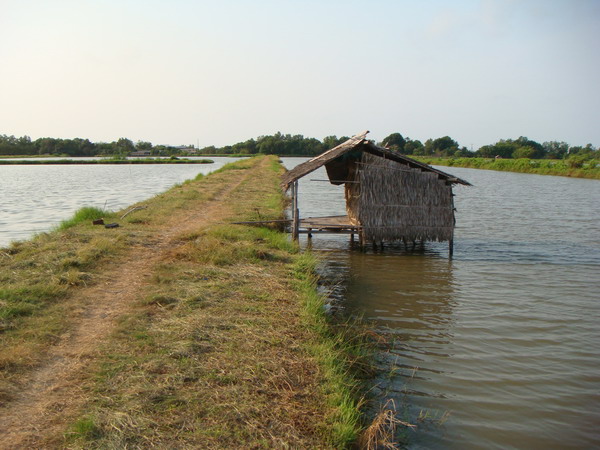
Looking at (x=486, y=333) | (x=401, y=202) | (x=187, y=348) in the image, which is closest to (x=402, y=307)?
(x=486, y=333)

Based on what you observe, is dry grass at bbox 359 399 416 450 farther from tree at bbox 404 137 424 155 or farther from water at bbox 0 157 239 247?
tree at bbox 404 137 424 155

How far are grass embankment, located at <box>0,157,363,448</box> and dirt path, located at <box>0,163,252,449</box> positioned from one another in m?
0.03

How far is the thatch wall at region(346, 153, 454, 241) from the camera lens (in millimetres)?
10383

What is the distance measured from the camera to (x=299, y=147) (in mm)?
94812

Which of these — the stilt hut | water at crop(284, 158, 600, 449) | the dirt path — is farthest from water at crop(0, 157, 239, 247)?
water at crop(284, 158, 600, 449)

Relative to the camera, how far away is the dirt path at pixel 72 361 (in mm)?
3299

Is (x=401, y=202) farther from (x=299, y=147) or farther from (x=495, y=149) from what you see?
(x=299, y=147)

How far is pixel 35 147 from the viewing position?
7762cm

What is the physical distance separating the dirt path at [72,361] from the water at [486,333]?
2778mm

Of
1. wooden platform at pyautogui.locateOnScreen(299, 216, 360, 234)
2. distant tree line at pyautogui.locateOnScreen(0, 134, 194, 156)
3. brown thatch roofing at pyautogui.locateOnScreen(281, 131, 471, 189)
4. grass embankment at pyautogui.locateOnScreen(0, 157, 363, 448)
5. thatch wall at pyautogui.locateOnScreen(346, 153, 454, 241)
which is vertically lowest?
grass embankment at pyautogui.locateOnScreen(0, 157, 363, 448)

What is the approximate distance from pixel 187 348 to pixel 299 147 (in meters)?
92.0

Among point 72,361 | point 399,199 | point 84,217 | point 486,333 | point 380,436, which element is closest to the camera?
point 380,436

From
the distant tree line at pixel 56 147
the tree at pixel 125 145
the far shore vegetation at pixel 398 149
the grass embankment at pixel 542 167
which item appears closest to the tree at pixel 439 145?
the far shore vegetation at pixel 398 149

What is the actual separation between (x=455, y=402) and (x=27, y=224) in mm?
14557
